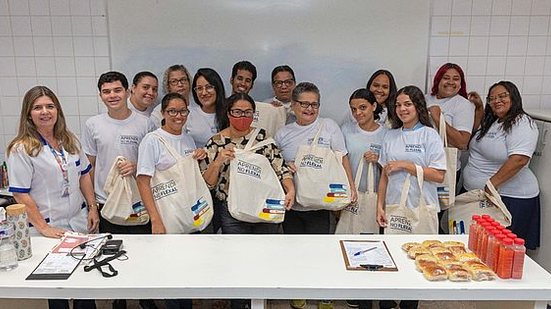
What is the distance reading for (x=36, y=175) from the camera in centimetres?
220

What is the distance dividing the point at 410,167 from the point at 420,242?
537 mm

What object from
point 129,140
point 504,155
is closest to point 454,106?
point 504,155

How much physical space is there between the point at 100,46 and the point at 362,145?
2.11 m

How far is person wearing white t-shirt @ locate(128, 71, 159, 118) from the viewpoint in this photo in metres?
2.90

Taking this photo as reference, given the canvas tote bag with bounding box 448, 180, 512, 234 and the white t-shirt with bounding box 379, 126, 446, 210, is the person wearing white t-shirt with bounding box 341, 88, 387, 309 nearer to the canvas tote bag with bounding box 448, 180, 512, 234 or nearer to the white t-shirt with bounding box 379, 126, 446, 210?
the white t-shirt with bounding box 379, 126, 446, 210

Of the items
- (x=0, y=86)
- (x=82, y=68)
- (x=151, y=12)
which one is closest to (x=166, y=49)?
(x=151, y=12)

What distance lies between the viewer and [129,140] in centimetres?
264

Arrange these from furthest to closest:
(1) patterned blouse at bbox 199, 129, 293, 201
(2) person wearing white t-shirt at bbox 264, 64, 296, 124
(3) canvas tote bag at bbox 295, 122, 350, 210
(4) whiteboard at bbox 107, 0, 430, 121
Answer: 1. (4) whiteboard at bbox 107, 0, 430, 121
2. (2) person wearing white t-shirt at bbox 264, 64, 296, 124
3. (3) canvas tote bag at bbox 295, 122, 350, 210
4. (1) patterned blouse at bbox 199, 129, 293, 201

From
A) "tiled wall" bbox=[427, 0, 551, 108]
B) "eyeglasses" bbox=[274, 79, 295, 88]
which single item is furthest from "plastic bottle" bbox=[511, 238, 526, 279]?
"tiled wall" bbox=[427, 0, 551, 108]

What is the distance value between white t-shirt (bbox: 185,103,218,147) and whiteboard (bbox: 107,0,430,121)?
68cm

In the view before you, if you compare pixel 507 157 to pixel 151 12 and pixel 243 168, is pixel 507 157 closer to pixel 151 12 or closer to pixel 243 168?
pixel 243 168

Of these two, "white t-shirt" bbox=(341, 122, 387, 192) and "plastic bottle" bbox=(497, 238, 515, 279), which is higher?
"white t-shirt" bbox=(341, 122, 387, 192)

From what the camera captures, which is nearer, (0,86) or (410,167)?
(410,167)

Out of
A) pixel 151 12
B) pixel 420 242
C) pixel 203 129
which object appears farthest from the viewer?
pixel 151 12
